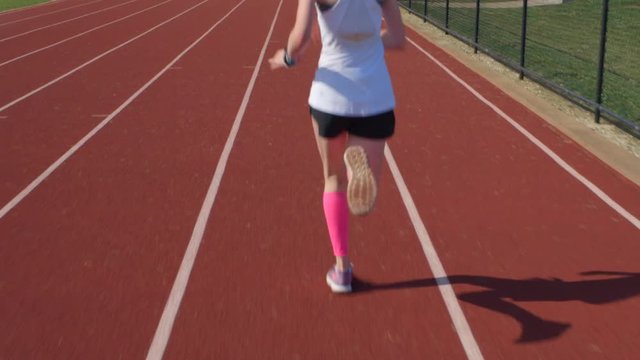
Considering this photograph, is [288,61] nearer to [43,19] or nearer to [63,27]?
[63,27]

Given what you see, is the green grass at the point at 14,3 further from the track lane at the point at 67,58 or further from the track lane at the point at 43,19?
the track lane at the point at 67,58

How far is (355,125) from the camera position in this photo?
4227 millimetres

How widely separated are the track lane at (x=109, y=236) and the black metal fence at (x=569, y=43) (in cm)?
434

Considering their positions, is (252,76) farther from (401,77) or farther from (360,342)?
(360,342)

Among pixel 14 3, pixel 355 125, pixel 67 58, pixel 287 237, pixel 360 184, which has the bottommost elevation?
pixel 14 3

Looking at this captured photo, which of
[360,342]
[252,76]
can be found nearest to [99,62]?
[252,76]

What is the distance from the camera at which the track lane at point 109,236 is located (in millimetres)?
4320

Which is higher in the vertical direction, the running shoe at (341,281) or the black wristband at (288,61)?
the black wristband at (288,61)

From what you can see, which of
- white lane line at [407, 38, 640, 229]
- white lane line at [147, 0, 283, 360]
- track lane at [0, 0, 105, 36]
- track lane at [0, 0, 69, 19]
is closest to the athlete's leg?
white lane line at [147, 0, 283, 360]

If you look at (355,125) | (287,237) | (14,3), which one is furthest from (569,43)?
(14,3)

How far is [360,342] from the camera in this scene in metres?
4.10

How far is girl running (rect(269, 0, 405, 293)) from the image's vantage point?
4.00 m

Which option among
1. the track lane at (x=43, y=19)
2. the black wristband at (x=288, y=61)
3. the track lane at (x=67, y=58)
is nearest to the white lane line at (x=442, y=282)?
the black wristband at (x=288, y=61)

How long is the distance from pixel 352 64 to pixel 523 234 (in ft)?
7.26
